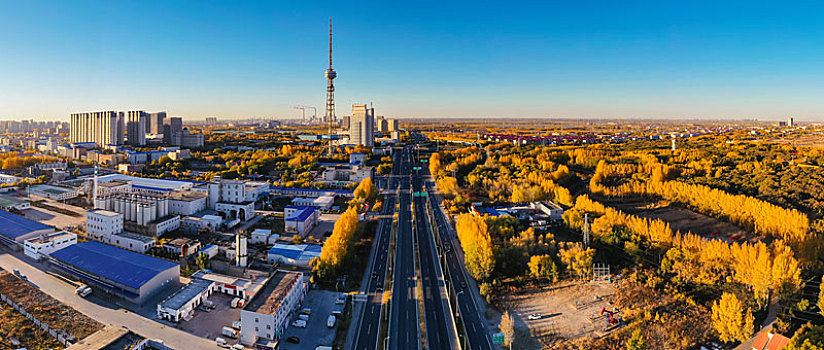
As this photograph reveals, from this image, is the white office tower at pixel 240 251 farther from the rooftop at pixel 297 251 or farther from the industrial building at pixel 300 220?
the industrial building at pixel 300 220

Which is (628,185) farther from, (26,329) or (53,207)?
(53,207)

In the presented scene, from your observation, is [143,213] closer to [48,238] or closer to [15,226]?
[48,238]

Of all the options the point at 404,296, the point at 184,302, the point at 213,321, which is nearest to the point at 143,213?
the point at 184,302

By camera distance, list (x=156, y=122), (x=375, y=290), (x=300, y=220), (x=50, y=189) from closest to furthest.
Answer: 1. (x=375, y=290)
2. (x=300, y=220)
3. (x=50, y=189)
4. (x=156, y=122)

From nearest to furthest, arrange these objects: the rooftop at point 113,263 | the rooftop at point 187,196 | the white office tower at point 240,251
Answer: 1. the rooftop at point 113,263
2. the white office tower at point 240,251
3. the rooftop at point 187,196

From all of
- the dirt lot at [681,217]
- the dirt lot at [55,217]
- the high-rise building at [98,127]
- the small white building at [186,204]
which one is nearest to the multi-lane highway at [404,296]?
the small white building at [186,204]
